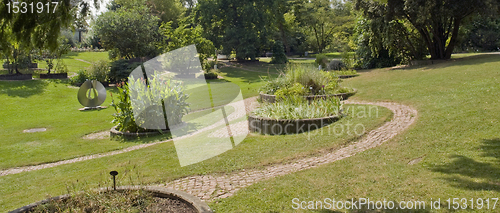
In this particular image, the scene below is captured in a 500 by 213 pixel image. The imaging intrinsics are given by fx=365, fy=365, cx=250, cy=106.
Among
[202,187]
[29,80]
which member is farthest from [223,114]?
[29,80]

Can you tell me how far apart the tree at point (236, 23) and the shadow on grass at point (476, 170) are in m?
34.3

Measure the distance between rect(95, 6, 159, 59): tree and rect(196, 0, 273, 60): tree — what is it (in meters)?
7.16

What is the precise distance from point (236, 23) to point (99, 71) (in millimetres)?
18229

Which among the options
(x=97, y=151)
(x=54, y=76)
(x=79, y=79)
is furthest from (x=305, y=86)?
(x=54, y=76)

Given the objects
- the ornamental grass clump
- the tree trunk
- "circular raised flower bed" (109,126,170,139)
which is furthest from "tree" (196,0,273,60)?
the ornamental grass clump

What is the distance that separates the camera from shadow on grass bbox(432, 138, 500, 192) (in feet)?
15.4

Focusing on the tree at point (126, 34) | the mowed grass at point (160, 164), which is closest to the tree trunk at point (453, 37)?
the mowed grass at point (160, 164)

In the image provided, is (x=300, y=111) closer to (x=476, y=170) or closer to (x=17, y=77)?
(x=476, y=170)

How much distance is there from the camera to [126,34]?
108 feet

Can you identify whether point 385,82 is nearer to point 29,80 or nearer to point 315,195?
point 315,195

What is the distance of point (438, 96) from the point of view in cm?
1059

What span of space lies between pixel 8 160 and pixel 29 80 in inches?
716

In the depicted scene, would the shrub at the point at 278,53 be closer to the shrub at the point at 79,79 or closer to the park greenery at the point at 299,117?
the park greenery at the point at 299,117

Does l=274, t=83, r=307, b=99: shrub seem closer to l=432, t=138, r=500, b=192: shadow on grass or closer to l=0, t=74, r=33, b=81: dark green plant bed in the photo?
l=432, t=138, r=500, b=192: shadow on grass
